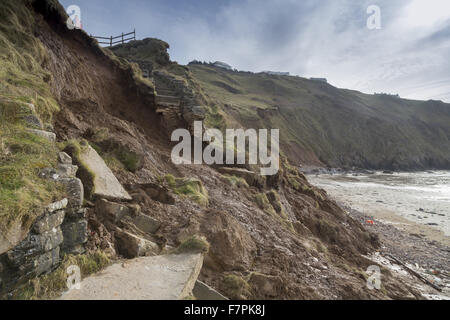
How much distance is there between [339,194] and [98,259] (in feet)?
94.9

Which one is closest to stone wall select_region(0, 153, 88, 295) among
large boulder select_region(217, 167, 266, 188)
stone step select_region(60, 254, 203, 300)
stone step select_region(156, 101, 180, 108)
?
stone step select_region(60, 254, 203, 300)

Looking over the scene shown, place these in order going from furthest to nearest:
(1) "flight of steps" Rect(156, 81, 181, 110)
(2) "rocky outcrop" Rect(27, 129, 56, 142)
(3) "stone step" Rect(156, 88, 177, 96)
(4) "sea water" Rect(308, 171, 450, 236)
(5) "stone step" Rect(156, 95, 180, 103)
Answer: (4) "sea water" Rect(308, 171, 450, 236) < (3) "stone step" Rect(156, 88, 177, 96) < (5) "stone step" Rect(156, 95, 180, 103) < (1) "flight of steps" Rect(156, 81, 181, 110) < (2) "rocky outcrop" Rect(27, 129, 56, 142)

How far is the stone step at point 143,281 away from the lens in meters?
2.96

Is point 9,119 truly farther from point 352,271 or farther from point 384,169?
point 384,169

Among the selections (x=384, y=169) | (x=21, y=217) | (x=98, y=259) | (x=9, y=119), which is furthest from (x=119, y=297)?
(x=384, y=169)

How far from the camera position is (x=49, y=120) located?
211 inches

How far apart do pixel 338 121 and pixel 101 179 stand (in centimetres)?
7065

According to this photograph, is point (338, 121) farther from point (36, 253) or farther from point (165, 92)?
point (36, 253)

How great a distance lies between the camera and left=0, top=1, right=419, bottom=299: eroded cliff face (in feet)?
13.9

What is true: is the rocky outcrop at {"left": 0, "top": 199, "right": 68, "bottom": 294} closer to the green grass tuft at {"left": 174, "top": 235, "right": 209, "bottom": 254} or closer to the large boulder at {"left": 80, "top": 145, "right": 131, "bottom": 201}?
the large boulder at {"left": 80, "top": 145, "right": 131, "bottom": 201}

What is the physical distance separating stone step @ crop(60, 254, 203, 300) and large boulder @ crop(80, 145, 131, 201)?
4.58ft

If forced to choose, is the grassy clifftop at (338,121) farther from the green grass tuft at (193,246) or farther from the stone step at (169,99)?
the green grass tuft at (193,246)

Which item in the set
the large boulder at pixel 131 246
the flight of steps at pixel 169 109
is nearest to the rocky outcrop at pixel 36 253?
the large boulder at pixel 131 246

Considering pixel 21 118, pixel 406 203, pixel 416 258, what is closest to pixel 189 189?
pixel 21 118
